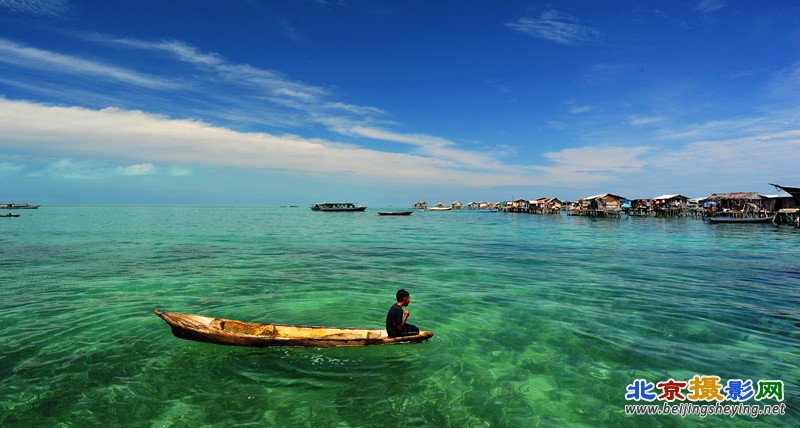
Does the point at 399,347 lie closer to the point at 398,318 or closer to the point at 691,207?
the point at 398,318

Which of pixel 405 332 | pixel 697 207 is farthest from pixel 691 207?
pixel 405 332

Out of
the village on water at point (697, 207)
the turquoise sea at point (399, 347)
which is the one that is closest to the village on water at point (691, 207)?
the village on water at point (697, 207)

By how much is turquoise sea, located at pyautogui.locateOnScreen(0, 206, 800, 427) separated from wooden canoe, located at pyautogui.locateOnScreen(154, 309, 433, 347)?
1.01ft

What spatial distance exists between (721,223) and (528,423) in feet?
233

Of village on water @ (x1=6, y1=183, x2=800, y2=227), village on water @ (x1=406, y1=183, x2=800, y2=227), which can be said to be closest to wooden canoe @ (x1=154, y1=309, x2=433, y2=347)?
village on water @ (x1=6, y1=183, x2=800, y2=227)

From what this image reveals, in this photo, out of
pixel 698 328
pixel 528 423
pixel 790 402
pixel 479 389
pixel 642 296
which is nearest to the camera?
pixel 528 423

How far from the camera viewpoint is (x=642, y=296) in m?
14.9

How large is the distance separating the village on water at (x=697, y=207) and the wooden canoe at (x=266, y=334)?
54.6 m

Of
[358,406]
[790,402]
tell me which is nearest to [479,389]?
[358,406]

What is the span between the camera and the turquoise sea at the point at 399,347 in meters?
6.90

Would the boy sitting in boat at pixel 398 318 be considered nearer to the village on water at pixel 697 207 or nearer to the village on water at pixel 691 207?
the village on water at pixel 691 207

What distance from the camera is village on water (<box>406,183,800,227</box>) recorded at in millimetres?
57562

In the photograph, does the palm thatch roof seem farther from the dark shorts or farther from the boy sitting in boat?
the boy sitting in boat

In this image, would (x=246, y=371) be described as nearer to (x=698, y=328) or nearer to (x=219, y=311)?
(x=219, y=311)
